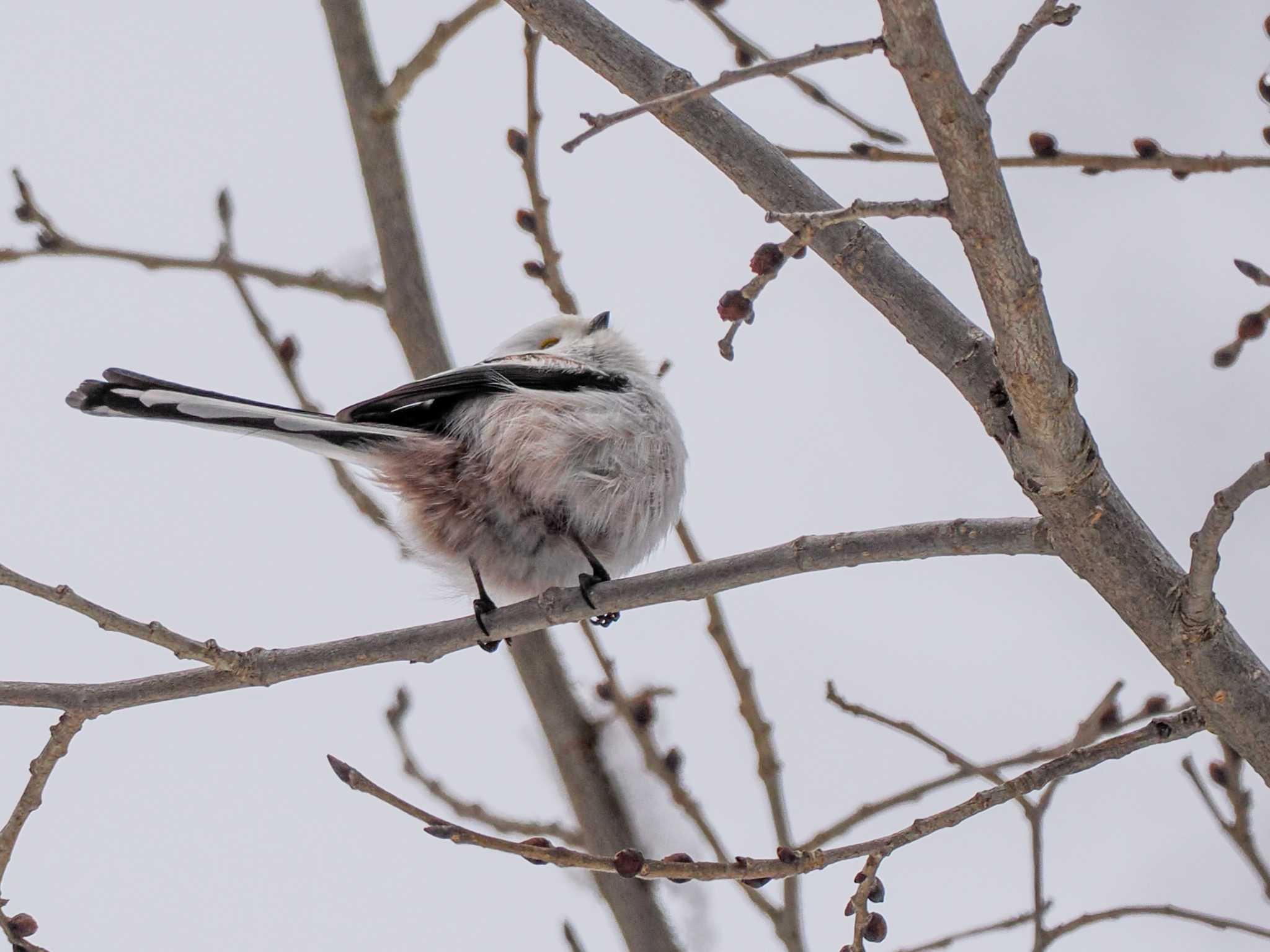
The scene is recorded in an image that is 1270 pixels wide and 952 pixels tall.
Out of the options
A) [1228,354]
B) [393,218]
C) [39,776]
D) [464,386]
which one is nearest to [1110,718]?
[1228,354]

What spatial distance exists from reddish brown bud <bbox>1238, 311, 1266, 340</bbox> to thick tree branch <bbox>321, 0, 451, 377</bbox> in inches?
53.9

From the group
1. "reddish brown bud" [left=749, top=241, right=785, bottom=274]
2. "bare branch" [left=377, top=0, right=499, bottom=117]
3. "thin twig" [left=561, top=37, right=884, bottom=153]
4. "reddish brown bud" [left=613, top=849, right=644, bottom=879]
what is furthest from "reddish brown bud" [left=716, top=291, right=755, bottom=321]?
"bare branch" [left=377, top=0, right=499, bottom=117]

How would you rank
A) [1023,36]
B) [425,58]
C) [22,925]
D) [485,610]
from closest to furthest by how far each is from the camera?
[1023,36] → [22,925] → [485,610] → [425,58]

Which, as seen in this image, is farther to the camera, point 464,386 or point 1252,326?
point 464,386

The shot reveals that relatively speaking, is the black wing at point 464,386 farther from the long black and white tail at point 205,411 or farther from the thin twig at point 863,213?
the thin twig at point 863,213

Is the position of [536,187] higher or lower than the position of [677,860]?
higher

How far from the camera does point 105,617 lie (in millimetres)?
1278

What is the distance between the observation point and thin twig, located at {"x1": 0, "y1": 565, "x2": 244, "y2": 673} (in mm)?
1265

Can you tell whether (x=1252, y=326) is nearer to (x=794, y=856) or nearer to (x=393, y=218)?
(x=794, y=856)

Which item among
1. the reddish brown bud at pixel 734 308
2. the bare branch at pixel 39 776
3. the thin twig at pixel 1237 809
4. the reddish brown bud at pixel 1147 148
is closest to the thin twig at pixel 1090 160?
the reddish brown bud at pixel 1147 148

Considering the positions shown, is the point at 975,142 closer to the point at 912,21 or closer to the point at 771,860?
the point at 912,21

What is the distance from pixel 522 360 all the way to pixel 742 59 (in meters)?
0.63

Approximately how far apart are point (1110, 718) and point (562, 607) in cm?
81

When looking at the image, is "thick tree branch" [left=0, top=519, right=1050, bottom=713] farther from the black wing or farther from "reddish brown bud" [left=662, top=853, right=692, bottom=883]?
the black wing
